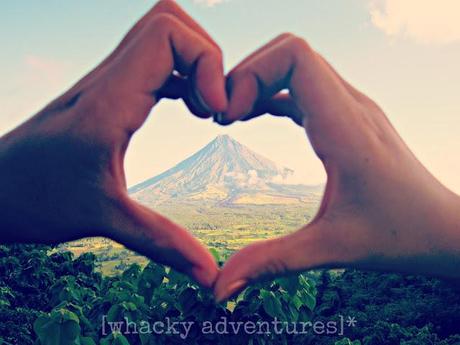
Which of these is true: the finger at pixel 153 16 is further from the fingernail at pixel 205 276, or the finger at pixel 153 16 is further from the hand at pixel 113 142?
the fingernail at pixel 205 276

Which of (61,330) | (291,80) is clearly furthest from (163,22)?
(61,330)

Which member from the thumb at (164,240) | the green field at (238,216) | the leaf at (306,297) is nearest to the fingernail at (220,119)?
the thumb at (164,240)

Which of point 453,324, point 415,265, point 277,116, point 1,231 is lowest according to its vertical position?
point 453,324

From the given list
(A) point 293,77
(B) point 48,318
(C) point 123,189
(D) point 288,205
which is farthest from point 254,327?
(D) point 288,205

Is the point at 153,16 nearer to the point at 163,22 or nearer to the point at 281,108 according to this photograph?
the point at 163,22

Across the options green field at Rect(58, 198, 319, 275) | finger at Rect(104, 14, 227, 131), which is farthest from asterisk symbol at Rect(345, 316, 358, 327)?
green field at Rect(58, 198, 319, 275)

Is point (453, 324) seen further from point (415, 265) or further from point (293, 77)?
point (293, 77)
